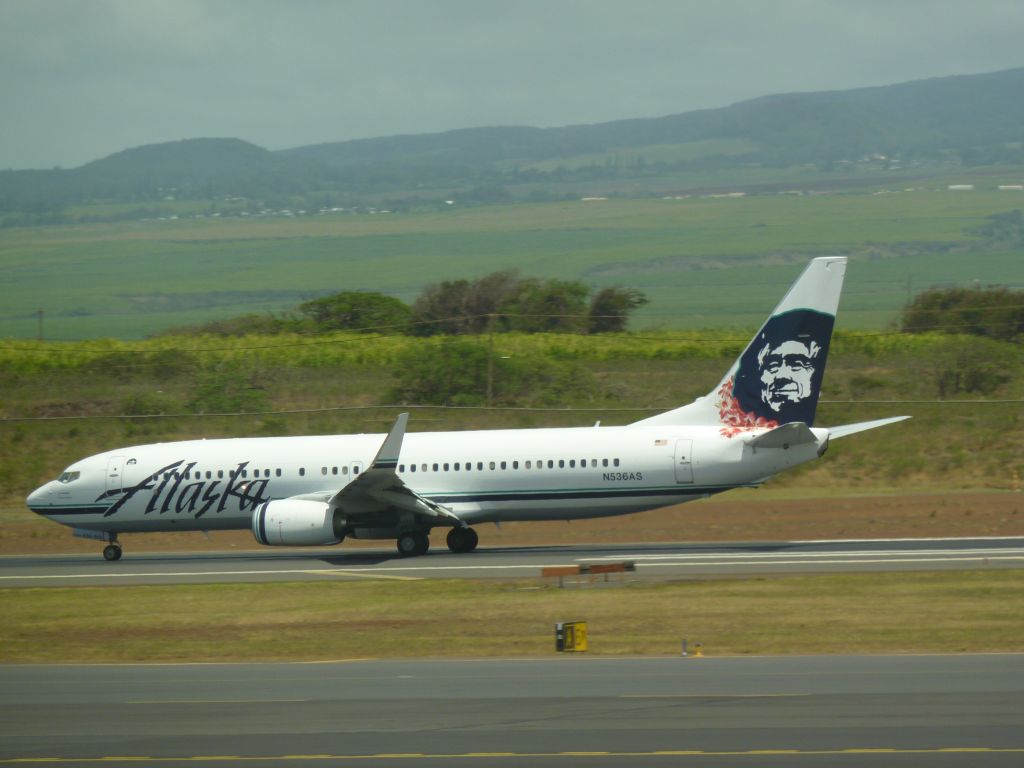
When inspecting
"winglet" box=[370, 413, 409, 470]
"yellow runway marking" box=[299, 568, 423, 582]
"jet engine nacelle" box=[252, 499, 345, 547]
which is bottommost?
"yellow runway marking" box=[299, 568, 423, 582]

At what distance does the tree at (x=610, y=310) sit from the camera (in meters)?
83.1

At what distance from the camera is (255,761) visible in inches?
512

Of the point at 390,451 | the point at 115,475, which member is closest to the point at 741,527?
the point at 390,451

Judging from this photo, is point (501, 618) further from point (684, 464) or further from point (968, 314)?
point (968, 314)

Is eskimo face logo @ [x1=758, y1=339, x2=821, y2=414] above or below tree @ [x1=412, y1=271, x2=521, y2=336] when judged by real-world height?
above

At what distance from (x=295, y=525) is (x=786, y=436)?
1039cm

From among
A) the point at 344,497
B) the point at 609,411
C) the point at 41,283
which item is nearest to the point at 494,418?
the point at 609,411

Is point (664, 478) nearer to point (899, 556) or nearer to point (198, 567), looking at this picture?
point (899, 556)

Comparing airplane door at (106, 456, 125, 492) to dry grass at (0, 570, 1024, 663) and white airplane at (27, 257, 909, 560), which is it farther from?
dry grass at (0, 570, 1024, 663)

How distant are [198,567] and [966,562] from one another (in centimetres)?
1586

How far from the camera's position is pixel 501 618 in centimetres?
2302

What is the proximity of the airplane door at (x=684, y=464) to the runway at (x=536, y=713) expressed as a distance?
44.6ft

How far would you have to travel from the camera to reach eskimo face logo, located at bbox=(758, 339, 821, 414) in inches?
1254

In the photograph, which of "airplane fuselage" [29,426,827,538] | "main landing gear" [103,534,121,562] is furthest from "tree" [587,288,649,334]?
"main landing gear" [103,534,121,562]
